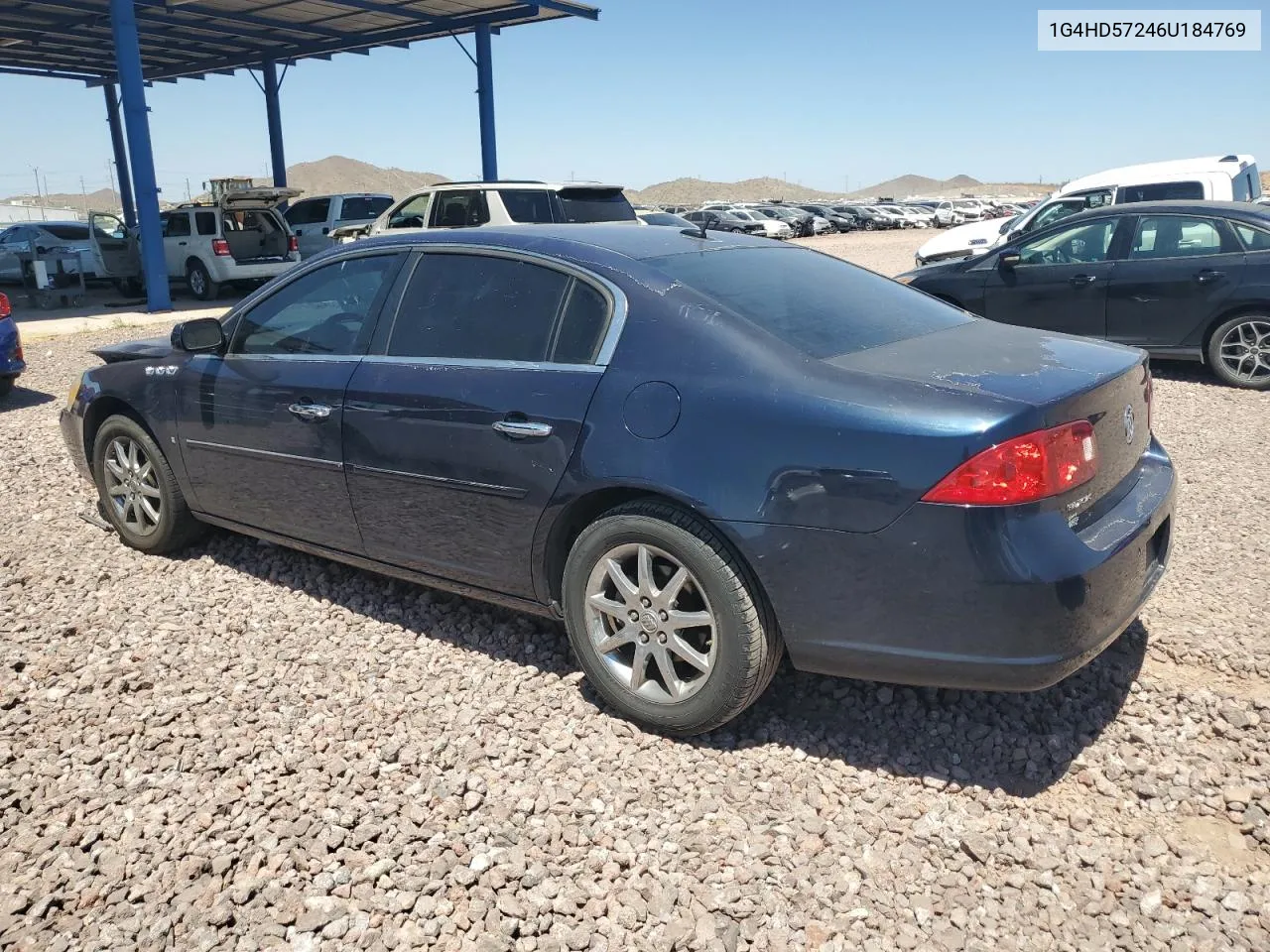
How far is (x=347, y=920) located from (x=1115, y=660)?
2.71 metres

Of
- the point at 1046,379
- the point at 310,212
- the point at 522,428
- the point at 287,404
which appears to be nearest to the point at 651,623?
the point at 522,428

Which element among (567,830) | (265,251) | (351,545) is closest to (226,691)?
(351,545)

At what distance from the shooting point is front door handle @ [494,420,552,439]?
Answer: 10.8 feet

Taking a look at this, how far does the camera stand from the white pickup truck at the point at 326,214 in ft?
67.5

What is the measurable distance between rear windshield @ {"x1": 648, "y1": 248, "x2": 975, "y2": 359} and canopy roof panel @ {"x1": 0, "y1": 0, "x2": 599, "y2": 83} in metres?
17.3

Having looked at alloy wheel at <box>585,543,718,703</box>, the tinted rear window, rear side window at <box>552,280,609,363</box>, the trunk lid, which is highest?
the tinted rear window

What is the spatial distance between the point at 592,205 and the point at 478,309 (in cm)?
1060

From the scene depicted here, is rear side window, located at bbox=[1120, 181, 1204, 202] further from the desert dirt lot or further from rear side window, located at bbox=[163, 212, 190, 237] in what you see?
rear side window, located at bbox=[163, 212, 190, 237]

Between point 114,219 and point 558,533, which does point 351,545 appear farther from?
point 114,219

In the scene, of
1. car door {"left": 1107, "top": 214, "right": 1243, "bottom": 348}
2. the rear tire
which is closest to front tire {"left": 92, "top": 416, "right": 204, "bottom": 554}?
car door {"left": 1107, "top": 214, "right": 1243, "bottom": 348}

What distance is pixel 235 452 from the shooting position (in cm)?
437

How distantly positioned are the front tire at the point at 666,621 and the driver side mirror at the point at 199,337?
7.08ft

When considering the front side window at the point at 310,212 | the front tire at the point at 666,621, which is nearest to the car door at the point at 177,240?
the front side window at the point at 310,212

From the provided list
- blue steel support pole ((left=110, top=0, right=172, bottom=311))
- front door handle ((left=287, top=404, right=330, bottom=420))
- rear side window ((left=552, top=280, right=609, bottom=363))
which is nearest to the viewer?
rear side window ((left=552, top=280, right=609, bottom=363))
